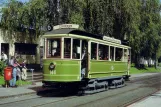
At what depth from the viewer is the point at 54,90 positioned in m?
21.5

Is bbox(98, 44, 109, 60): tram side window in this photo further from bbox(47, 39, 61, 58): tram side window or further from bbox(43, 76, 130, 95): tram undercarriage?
bbox(47, 39, 61, 58): tram side window

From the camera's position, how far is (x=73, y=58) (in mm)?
18688

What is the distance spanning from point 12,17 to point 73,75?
15.3m

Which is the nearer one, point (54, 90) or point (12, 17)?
point (54, 90)

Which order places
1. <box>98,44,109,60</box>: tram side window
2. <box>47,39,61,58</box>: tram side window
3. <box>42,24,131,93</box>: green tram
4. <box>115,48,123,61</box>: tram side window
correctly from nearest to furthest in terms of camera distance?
<box>42,24,131,93</box>: green tram < <box>47,39,61,58</box>: tram side window < <box>98,44,109,60</box>: tram side window < <box>115,48,123,61</box>: tram side window

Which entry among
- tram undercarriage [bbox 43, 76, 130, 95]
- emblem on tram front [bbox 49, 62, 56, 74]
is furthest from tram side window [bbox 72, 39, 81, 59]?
tram undercarriage [bbox 43, 76, 130, 95]

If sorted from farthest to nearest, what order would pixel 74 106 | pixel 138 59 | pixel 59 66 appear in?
pixel 138 59, pixel 59 66, pixel 74 106

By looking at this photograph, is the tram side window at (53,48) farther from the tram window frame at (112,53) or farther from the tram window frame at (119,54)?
the tram window frame at (119,54)

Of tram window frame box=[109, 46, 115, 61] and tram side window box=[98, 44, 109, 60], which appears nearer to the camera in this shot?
tram side window box=[98, 44, 109, 60]

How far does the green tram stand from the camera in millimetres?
18484

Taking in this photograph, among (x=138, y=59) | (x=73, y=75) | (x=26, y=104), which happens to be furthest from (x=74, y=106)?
(x=138, y=59)

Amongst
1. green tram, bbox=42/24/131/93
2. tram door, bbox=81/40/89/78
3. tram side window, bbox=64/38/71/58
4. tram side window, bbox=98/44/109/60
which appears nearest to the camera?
green tram, bbox=42/24/131/93

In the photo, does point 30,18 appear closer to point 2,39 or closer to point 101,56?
point 2,39

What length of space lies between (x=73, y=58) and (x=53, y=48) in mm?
1170
